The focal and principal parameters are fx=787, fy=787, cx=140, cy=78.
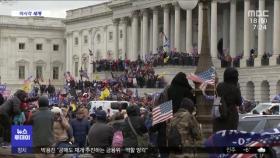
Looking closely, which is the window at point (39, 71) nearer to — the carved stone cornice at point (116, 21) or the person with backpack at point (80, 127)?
the carved stone cornice at point (116, 21)

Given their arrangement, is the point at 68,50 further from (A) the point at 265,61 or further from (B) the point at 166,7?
(A) the point at 265,61

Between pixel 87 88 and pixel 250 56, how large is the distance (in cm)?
1369

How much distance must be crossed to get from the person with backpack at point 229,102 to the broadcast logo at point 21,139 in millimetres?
4284

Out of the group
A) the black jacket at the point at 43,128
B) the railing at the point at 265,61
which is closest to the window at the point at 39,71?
the railing at the point at 265,61

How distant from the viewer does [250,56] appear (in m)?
64.1

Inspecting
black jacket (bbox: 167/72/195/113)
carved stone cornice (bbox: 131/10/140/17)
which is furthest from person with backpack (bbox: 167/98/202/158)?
carved stone cornice (bbox: 131/10/140/17)


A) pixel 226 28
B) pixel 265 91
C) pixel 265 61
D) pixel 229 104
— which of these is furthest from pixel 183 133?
pixel 226 28

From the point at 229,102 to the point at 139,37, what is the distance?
226ft

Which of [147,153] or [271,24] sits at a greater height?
[271,24]

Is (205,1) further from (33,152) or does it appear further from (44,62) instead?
(44,62)

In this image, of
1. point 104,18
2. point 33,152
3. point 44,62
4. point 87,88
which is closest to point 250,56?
point 87,88

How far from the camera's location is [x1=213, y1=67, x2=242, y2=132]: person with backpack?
1401 centimetres

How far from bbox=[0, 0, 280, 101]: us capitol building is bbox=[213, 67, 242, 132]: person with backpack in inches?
301

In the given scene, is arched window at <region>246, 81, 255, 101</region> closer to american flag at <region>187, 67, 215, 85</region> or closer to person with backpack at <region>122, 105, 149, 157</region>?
american flag at <region>187, 67, 215, 85</region>
